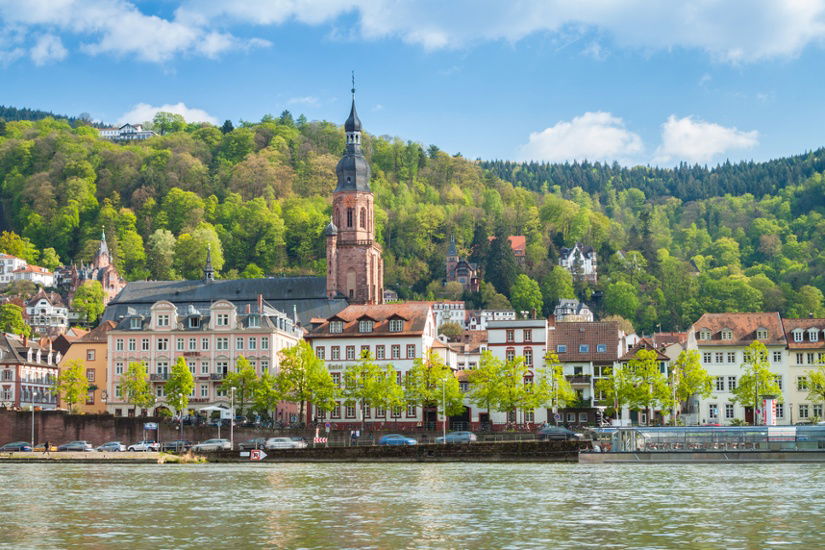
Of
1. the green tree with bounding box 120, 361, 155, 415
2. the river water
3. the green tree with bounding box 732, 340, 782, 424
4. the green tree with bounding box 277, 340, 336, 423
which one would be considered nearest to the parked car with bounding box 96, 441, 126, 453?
the green tree with bounding box 120, 361, 155, 415

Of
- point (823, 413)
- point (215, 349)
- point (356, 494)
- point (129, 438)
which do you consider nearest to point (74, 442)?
point (129, 438)

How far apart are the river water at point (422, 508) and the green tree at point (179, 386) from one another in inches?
1347

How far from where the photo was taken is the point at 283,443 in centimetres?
9906

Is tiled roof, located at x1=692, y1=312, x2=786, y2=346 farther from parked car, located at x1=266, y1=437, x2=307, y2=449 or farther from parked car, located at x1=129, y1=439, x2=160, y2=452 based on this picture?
parked car, located at x1=129, y1=439, x2=160, y2=452

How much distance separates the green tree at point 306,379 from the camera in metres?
109

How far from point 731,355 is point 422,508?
66.6 meters

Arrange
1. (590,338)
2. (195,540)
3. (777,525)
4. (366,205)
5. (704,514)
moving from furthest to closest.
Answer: (366,205)
(590,338)
(704,514)
(777,525)
(195,540)

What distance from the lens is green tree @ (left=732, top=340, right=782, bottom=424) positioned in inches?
4107

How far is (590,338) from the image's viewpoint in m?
116

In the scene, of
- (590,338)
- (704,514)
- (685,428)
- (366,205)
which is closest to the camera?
(704,514)

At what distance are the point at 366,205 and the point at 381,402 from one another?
220 ft

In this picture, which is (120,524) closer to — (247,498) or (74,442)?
(247,498)

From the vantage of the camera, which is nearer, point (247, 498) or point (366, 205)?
point (247, 498)

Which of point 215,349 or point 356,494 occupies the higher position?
point 215,349
